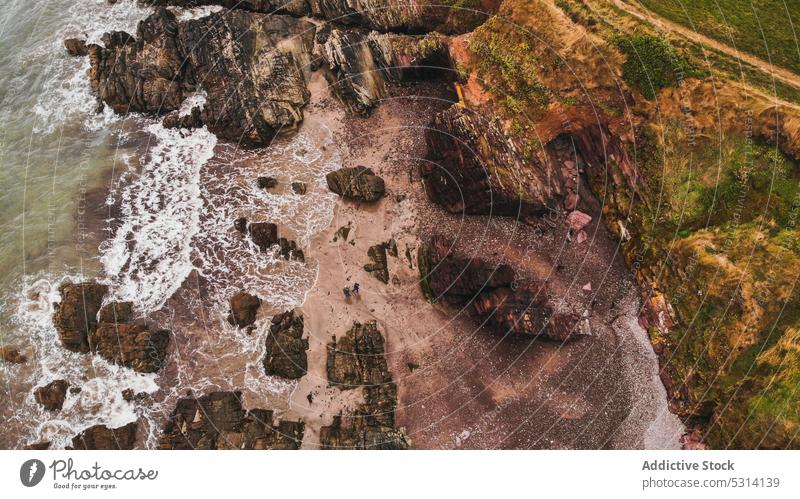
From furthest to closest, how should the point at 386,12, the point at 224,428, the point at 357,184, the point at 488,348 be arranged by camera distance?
the point at 386,12, the point at 357,184, the point at 488,348, the point at 224,428

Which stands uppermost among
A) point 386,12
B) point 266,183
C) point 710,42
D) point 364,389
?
point 710,42

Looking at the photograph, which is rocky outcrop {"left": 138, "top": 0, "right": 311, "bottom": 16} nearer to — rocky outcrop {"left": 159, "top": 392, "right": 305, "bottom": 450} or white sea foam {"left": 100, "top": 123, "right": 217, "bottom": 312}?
white sea foam {"left": 100, "top": 123, "right": 217, "bottom": 312}

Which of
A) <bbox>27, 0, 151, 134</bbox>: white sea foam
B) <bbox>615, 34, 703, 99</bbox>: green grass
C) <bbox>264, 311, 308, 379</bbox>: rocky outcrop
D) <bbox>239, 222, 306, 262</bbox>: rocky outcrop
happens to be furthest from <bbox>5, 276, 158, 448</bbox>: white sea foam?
<bbox>615, 34, 703, 99</bbox>: green grass

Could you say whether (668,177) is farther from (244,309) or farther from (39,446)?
(39,446)

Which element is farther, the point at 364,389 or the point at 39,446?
the point at 364,389

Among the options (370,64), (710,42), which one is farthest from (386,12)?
(710,42)

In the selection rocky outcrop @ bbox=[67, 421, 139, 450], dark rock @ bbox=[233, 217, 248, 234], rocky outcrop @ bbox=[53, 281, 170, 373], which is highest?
dark rock @ bbox=[233, 217, 248, 234]
